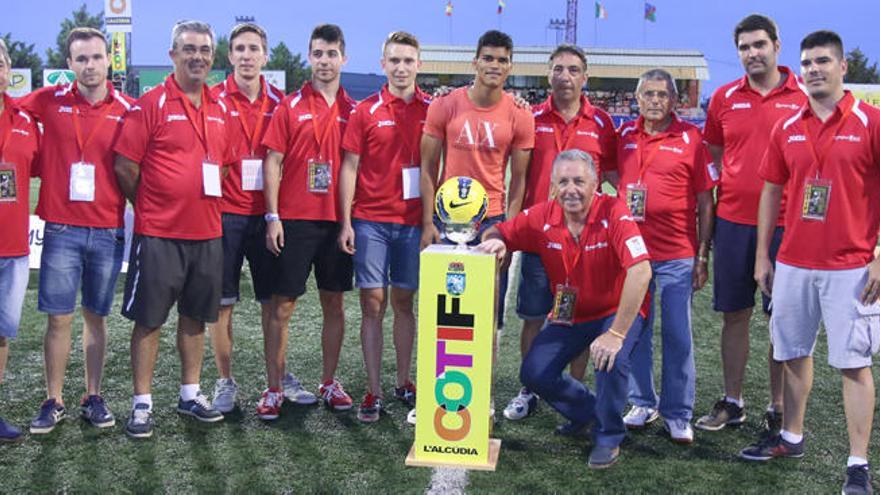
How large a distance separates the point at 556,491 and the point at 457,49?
58.0 metres

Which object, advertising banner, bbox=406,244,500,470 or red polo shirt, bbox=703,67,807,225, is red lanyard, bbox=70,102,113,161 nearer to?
advertising banner, bbox=406,244,500,470

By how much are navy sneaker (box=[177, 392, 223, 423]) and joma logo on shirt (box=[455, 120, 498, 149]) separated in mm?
1838

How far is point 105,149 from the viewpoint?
13.5ft

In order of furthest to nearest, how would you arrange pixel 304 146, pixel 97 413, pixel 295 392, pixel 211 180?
pixel 295 392, pixel 304 146, pixel 97 413, pixel 211 180

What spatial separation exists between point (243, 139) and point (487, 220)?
1.34 meters

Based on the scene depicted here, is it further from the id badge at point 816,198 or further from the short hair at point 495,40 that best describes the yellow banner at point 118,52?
the id badge at point 816,198

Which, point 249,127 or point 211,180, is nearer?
point 211,180

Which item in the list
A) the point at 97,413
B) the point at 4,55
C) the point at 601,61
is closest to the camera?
the point at 4,55

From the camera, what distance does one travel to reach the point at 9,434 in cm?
407

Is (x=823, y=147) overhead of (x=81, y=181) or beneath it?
overhead

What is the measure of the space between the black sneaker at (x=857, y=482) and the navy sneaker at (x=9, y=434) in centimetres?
368

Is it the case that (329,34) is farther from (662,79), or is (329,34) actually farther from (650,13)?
(650,13)

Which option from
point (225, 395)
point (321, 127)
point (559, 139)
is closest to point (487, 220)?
point (559, 139)

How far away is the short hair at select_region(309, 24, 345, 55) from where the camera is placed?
14.5ft
